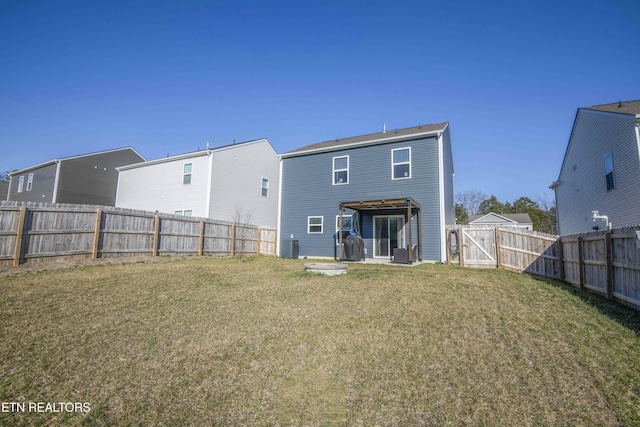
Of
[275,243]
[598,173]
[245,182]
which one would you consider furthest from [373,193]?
Answer: [598,173]

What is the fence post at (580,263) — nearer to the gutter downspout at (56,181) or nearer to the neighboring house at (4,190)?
the gutter downspout at (56,181)

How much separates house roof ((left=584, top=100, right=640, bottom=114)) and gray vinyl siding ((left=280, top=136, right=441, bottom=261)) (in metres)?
6.48

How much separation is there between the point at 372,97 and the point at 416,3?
188 inches

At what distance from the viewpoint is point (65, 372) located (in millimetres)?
3230

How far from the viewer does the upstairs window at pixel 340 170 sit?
16188mm

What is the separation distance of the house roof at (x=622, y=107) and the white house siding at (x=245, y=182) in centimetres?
1829

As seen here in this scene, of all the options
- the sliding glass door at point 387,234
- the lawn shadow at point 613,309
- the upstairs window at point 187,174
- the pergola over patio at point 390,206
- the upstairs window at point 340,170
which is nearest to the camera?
the lawn shadow at point 613,309

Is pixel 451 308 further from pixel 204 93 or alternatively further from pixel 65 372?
pixel 204 93

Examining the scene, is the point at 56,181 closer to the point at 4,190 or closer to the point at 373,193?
the point at 4,190

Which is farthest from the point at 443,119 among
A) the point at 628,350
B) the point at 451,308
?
the point at 628,350

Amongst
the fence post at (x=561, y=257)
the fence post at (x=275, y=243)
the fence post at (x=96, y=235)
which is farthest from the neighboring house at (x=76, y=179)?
the fence post at (x=561, y=257)

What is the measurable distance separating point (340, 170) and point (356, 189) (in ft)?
4.85

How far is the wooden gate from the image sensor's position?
39.1 feet

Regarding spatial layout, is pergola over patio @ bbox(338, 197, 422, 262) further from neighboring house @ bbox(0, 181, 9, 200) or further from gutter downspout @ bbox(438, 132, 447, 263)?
neighboring house @ bbox(0, 181, 9, 200)
